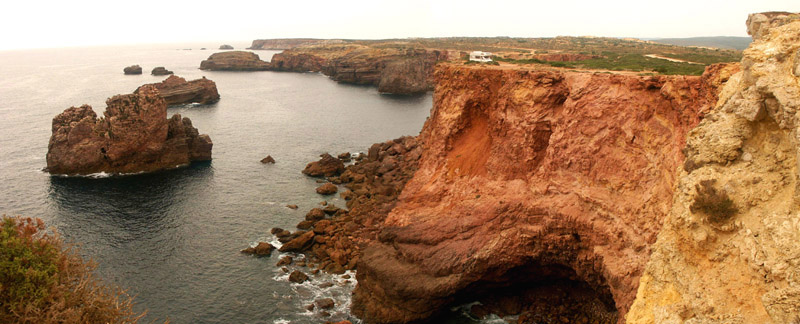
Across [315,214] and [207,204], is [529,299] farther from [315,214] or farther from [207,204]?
[207,204]

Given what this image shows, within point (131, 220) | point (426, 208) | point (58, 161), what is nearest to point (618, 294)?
point (426, 208)

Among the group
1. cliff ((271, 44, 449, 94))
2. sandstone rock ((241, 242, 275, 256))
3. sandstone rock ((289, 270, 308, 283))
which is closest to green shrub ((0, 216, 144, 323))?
sandstone rock ((289, 270, 308, 283))

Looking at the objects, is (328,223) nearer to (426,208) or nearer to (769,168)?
(426,208)

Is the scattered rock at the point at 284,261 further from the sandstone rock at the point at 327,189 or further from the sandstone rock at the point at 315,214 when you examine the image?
the sandstone rock at the point at 327,189

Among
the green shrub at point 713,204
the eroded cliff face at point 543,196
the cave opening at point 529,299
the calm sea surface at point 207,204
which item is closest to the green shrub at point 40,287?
the calm sea surface at point 207,204

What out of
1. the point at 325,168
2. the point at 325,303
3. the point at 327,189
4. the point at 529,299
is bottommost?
the point at 325,303

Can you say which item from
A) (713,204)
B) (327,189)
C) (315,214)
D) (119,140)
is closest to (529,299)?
(713,204)
